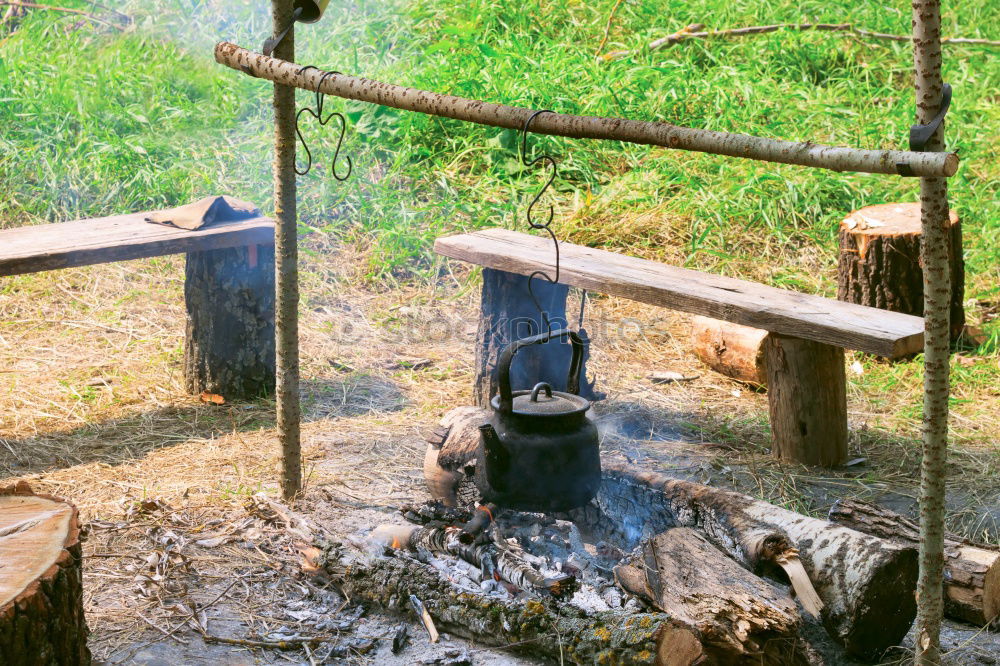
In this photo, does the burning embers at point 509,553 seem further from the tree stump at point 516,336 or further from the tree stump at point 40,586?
the tree stump at point 516,336

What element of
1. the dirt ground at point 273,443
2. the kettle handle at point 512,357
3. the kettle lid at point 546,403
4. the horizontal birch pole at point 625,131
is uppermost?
the horizontal birch pole at point 625,131

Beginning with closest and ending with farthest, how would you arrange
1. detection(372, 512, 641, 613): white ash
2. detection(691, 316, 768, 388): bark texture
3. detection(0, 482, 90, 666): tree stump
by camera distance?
detection(0, 482, 90, 666): tree stump → detection(372, 512, 641, 613): white ash → detection(691, 316, 768, 388): bark texture

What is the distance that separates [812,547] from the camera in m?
3.05

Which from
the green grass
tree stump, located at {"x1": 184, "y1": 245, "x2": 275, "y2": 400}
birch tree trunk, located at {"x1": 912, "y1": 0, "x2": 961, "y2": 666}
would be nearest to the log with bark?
birch tree trunk, located at {"x1": 912, "y1": 0, "x2": 961, "y2": 666}

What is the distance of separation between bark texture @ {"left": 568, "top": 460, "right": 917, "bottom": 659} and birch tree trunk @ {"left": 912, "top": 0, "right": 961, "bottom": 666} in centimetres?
39

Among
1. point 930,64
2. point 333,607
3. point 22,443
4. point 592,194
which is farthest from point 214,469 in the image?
point 592,194

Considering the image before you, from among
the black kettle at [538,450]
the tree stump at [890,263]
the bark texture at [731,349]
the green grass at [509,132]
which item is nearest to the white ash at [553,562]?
the black kettle at [538,450]

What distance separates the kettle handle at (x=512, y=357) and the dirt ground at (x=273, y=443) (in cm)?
78

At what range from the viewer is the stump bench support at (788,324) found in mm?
3967

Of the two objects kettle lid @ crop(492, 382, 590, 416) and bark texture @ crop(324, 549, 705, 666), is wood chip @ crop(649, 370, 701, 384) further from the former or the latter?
bark texture @ crop(324, 549, 705, 666)

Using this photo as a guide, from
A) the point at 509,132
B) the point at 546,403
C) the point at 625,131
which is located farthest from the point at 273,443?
the point at 509,132

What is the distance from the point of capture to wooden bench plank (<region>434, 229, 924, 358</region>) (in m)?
3.84

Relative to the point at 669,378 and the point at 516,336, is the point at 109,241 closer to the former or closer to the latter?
the point at 516,336

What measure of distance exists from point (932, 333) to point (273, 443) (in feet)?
10.4
